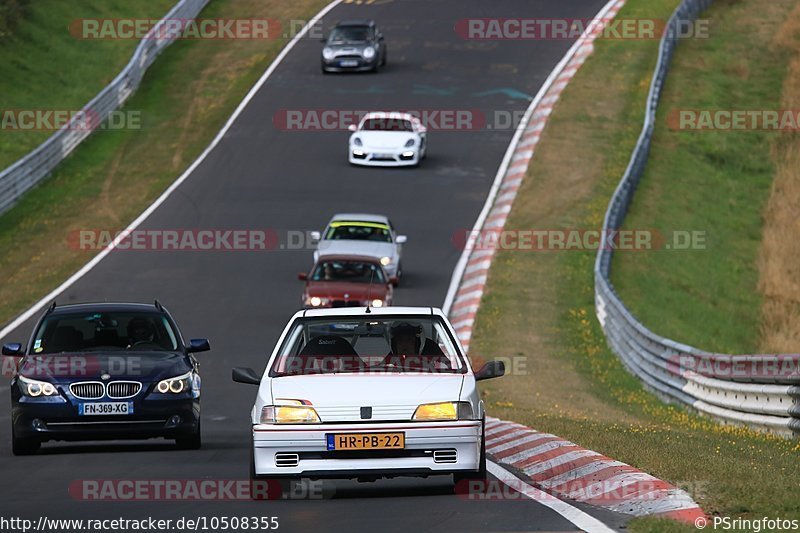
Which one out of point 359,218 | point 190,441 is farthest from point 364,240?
point 190,441

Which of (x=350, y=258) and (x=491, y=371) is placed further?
(x=350, y=258)

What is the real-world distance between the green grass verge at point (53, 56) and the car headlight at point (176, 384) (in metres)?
27.8

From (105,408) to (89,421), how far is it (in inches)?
7.5

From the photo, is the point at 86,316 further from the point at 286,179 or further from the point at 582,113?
the point at 582,113

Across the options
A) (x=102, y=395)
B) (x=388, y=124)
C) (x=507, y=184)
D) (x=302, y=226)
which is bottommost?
(x=102, y=395)

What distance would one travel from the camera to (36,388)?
14867mm

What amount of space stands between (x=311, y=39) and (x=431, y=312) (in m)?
42.0

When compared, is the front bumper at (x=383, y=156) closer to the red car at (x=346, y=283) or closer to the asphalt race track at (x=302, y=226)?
the asphalt race track at (x=302, y=226)

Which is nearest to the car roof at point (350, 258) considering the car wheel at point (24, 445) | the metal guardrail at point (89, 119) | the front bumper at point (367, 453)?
the metal guardrail at point (89, 119)

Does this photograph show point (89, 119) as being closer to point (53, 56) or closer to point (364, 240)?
point (53, 56)

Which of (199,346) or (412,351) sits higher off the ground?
(412,351)

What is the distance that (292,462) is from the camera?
1098 centimetres

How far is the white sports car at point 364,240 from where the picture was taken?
31.5 m

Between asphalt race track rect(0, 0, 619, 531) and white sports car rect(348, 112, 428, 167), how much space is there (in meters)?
0.44
